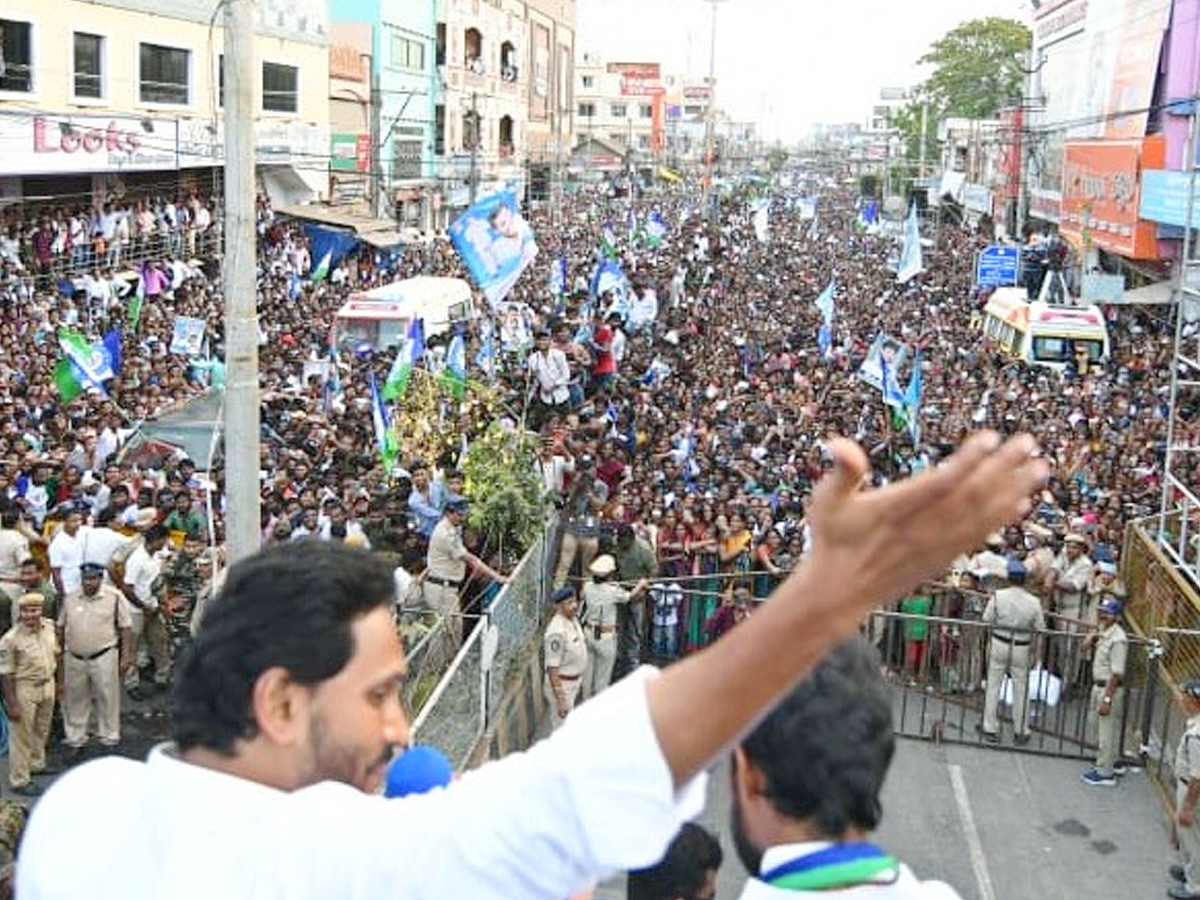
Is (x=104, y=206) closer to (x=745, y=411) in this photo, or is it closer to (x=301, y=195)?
(x=301, y=195)

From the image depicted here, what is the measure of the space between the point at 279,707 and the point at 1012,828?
7773 millimetres

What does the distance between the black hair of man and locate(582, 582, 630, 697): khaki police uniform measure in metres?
8.10

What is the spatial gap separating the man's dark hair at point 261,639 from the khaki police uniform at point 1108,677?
8326 millimetres

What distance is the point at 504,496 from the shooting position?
1024 cm

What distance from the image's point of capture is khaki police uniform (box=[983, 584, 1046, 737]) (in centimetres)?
962

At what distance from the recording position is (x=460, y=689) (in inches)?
309

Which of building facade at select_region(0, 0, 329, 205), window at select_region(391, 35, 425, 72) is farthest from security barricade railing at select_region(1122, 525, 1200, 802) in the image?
window at select_region(391, 35, 425, 72)

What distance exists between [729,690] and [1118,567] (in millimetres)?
11196

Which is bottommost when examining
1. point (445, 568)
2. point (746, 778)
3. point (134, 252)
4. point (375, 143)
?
point (445, 568)

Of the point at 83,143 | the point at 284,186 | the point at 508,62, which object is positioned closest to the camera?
the point at 83,143

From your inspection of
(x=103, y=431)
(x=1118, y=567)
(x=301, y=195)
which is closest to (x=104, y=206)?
(x=301, y=195)

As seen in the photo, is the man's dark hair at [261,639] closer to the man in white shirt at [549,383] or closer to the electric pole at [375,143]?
the man in white shirt at [549,383]

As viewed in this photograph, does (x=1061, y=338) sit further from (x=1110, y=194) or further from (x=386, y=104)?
(x=386, y=104)

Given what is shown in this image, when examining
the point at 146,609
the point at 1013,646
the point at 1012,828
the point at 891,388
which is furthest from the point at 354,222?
the point at 1012,828
